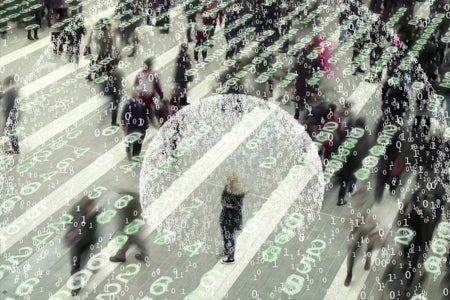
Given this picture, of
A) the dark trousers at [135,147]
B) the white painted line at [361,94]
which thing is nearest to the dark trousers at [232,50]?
the white painted line at [361,94]

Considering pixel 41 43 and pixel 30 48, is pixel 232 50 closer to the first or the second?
pixel 41 43

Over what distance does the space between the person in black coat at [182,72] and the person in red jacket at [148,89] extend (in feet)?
4.36

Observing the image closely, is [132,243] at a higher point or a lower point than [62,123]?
higher

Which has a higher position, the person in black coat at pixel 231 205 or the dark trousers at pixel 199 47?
the person in black coat at pixel 231 205

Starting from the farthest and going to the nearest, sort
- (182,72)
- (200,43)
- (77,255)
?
(200,43) → (182,72) → (77,255)

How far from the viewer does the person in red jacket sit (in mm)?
11656

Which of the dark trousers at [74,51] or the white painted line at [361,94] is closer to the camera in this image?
the white painted line at [361,94]

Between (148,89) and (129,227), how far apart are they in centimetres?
307

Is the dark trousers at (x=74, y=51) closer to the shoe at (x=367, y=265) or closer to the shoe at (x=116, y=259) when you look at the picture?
the shoe at (x=116, y=259)

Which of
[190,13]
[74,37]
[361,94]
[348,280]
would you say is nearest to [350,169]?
[348,280]

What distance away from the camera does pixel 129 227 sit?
379 inches

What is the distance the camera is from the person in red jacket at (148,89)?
11656mm

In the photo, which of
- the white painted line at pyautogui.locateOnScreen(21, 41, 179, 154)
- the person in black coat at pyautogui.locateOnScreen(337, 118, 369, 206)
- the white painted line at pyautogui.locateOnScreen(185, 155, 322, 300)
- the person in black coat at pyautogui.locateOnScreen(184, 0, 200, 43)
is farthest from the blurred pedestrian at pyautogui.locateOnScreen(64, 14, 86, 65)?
the person in black coat at pyautogui.locateOnScreen(337, 118, 369, 206)

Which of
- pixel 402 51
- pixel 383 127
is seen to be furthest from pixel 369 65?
pixel 383 127
